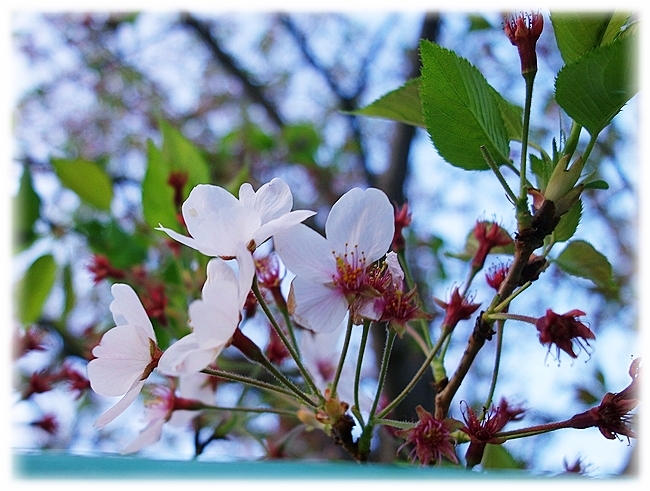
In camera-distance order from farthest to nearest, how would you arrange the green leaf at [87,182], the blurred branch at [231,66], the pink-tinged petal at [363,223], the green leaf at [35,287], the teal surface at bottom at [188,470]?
the blurred branch at [231,66], the green leaf at [87,182], the green leaf at [35,287], the pink-tinged petal at [363,223], the teal surface at bottom at [188,470]

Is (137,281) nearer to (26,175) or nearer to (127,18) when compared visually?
(26,175)

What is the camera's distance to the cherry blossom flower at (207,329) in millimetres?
423

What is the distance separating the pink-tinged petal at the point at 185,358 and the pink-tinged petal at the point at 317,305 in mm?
89

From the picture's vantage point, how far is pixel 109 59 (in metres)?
2.83

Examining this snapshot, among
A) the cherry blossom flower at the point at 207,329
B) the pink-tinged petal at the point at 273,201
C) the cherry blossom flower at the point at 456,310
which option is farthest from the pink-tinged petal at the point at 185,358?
the cherry blossom flower at the point at 456,310

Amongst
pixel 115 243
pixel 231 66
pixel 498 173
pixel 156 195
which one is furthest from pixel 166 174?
pixel 231 66

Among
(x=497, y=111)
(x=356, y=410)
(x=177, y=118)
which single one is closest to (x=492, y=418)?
(x=356, y=410)

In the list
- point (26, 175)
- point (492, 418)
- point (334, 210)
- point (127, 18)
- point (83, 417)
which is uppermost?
point (127, 18)

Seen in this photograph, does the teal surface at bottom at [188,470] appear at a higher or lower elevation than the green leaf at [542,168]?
lower

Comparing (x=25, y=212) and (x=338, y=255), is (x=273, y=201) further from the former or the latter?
(x=25, y=212)

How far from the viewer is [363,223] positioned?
1.68 ft

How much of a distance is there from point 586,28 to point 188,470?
1.54ft

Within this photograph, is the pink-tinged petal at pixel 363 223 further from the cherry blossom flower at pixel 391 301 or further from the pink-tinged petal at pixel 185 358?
the pink-tinged petal at pixel 185 358

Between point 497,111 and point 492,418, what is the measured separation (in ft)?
0.83
